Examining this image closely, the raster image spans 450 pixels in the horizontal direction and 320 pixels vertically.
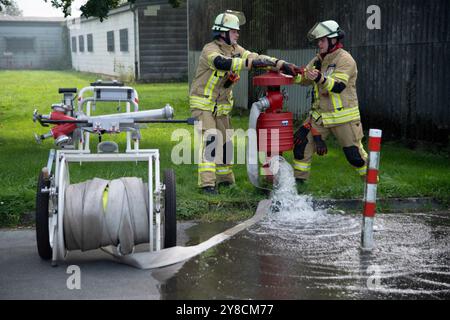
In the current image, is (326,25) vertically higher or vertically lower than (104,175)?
higher

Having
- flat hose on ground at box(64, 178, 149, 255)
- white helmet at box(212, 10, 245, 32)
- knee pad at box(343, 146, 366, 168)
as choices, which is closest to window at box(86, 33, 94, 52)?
white helmet at box(212, 10, 245, 32)

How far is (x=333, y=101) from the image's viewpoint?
760cm

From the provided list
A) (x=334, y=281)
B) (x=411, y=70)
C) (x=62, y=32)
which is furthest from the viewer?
(x=62, y=32)

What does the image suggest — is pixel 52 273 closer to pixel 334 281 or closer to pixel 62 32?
pixel 334 281

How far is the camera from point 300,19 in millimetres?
13516

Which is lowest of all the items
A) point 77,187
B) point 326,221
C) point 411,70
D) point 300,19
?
A: point 326,221

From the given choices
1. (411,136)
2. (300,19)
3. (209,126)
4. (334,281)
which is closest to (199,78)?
(209,126)

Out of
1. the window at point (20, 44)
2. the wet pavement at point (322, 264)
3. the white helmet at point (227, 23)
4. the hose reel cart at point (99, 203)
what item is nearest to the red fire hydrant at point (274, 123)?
the white helmet at point (227, 23)

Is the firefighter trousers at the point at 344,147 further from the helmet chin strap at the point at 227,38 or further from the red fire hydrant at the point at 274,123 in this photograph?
the helmet chin strap at the point at 227,38

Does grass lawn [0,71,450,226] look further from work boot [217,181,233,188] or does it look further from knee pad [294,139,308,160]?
knee pad [294,139,308,160]

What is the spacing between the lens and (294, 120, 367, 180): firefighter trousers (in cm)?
762

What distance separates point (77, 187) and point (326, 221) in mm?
2612

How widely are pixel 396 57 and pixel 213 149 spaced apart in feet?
14.0

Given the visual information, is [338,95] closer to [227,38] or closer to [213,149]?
[227,38]
